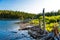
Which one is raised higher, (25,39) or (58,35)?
(58,35)

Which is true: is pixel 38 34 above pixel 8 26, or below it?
above

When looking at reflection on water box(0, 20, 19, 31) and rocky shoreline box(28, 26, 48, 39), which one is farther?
reflection on water box(0, 20, 19, 31)

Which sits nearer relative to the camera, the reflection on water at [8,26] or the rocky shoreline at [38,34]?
the rocky shoreline at [38,34]

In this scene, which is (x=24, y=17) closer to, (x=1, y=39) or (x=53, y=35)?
(x=1, y=39)

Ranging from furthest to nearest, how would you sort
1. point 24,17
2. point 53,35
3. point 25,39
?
point 24,17, point 25,39, point 53,35

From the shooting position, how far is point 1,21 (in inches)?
436

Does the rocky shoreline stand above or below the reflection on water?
above

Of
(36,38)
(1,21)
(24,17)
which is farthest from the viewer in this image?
(1,21)

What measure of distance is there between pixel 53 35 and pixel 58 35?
98 mm

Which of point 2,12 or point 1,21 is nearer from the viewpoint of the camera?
point 2,12

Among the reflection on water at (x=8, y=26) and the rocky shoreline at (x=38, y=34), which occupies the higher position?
the rocky shoreline at (x=38, y=34)

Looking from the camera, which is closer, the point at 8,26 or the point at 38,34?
the point at 38,34

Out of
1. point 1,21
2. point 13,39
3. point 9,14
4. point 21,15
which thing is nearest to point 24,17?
point 21,15

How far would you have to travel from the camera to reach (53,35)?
356 centimetres
